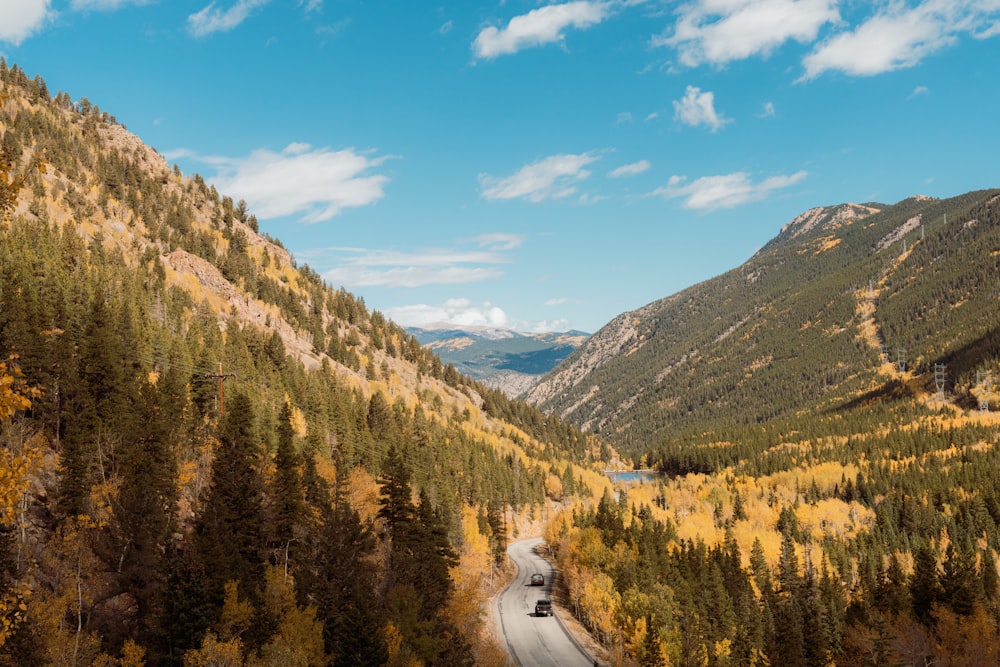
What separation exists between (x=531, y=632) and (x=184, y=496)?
51.4 m

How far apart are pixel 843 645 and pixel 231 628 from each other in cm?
10975

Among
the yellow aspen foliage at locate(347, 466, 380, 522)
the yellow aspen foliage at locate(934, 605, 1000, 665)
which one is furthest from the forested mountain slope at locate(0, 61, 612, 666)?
the yellow aspen foliage at locate(934, 605, 1000, 665)

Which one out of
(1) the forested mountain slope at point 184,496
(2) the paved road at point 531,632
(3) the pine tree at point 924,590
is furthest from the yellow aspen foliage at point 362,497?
(3) the pine tree at point 924,590

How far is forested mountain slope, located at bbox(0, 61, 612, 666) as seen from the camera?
42406mm

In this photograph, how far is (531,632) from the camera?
88.6 metres

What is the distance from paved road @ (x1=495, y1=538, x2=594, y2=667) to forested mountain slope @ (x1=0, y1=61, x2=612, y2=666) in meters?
6.18

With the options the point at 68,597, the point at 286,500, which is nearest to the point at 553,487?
the point at 286,500

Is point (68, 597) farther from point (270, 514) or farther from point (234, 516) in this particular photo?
point (270, 514)

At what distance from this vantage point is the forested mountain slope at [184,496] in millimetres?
42406

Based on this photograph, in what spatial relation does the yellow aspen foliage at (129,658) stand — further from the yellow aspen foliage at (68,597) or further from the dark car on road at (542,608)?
the dark car on road at (542,608)

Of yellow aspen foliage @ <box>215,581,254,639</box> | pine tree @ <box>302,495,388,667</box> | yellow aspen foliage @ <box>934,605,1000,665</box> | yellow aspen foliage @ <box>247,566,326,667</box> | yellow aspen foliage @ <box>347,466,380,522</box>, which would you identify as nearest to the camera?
yellow aspen foliage @ <box>247,566,326,667</box>

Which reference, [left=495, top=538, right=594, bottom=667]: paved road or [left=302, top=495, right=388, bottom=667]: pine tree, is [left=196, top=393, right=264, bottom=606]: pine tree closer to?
[left=302, top=495, right=388, bottom=667]: pine tree

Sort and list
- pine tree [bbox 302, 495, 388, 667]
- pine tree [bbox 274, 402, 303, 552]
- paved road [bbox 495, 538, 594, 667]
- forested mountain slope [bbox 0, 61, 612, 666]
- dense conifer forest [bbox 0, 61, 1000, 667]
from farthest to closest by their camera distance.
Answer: paved road [bbox 495, 538, 594, 667], pine tree [bbox 274, 402, 303, 552], dense conifer forest [bbox 0, 61, 1000, 667], pine tree [bbox 302, 495, 388, 667], forested mountain slope [bbox 0, 61, 612, 666]

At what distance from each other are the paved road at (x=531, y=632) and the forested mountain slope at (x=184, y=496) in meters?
6.18
